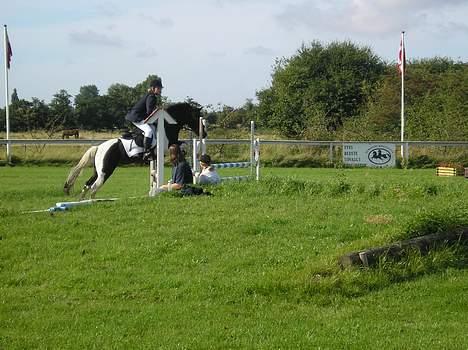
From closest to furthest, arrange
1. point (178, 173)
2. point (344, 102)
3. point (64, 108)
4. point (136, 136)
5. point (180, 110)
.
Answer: point (178, 173)
point (136, 136)
point (180, 110)
point (344, 102)
point (64, 108)

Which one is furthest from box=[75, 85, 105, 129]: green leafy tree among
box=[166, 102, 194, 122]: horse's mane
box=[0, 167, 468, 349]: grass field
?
box=[0, 167, 468, 349]: grass field

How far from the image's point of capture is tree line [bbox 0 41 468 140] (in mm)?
40250

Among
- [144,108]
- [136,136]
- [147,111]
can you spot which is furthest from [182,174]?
[144,108]

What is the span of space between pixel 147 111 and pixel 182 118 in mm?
1186

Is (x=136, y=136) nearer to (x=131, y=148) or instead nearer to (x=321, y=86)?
(x=131, y=148)

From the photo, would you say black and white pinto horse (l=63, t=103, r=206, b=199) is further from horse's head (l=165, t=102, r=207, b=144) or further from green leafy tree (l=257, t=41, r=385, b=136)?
green leafy tree (l=257, t=41, r=385, b=136)

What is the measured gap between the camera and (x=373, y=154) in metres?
31.7

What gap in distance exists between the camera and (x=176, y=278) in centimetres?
748

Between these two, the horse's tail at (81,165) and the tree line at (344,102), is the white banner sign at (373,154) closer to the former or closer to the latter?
the tree line at (344,102)

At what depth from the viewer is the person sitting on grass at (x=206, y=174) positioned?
15281 mm

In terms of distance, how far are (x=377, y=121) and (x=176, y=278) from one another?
39.2 meters

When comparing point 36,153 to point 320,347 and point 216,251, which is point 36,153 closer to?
point 216,251

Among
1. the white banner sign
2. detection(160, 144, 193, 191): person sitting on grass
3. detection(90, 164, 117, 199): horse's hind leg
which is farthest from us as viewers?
the white banner sign

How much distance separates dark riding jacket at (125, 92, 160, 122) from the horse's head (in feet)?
1.46
